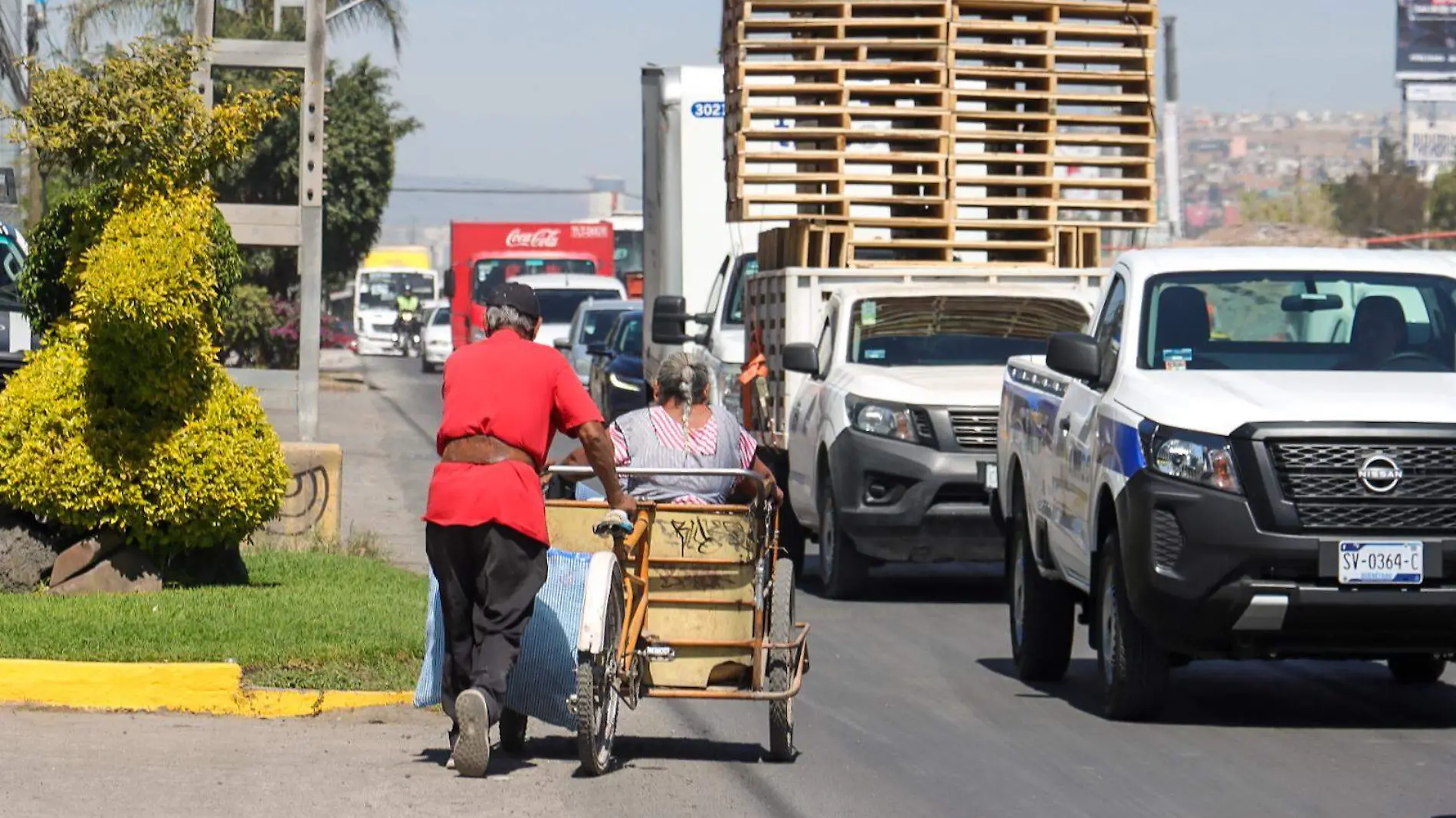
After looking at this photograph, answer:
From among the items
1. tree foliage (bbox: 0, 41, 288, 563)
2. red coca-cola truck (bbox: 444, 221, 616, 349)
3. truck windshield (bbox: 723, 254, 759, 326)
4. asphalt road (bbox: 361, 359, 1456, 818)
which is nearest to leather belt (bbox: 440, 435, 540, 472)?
asphalt road (bbox: 361, 359, 1456, 818)

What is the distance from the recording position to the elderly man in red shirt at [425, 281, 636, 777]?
7.97 m

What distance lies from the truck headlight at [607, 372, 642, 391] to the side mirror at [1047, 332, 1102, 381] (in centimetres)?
1783

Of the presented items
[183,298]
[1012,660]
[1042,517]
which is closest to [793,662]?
[1042,517]

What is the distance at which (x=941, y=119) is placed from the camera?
17.6m

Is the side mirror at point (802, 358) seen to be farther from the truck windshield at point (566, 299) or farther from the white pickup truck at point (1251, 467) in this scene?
the truck windshield at point (566, 299)

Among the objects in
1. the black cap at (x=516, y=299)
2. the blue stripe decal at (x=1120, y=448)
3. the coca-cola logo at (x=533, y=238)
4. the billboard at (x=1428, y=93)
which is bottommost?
the blue stripe decal at (x=1120, y=448)

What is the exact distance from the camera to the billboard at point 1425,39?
236 ft

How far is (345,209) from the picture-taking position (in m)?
46.5

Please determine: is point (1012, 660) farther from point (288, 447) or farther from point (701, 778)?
point (288, 447)

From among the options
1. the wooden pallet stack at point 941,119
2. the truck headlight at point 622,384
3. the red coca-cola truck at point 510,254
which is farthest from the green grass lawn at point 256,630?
the red coca-cola truck at point 510,254

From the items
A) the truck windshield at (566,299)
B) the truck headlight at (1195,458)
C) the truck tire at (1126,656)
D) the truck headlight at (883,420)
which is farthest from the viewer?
the truck windshield at (566,299)

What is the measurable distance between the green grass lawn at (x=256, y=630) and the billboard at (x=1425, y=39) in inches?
2515

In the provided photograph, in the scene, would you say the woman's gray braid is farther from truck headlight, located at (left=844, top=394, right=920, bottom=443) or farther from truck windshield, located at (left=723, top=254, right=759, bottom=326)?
truck windshield, located at (left=723, top=254, right=759, bottom=326)

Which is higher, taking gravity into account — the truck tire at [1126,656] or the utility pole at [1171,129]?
the utility pole at [1171,129]
